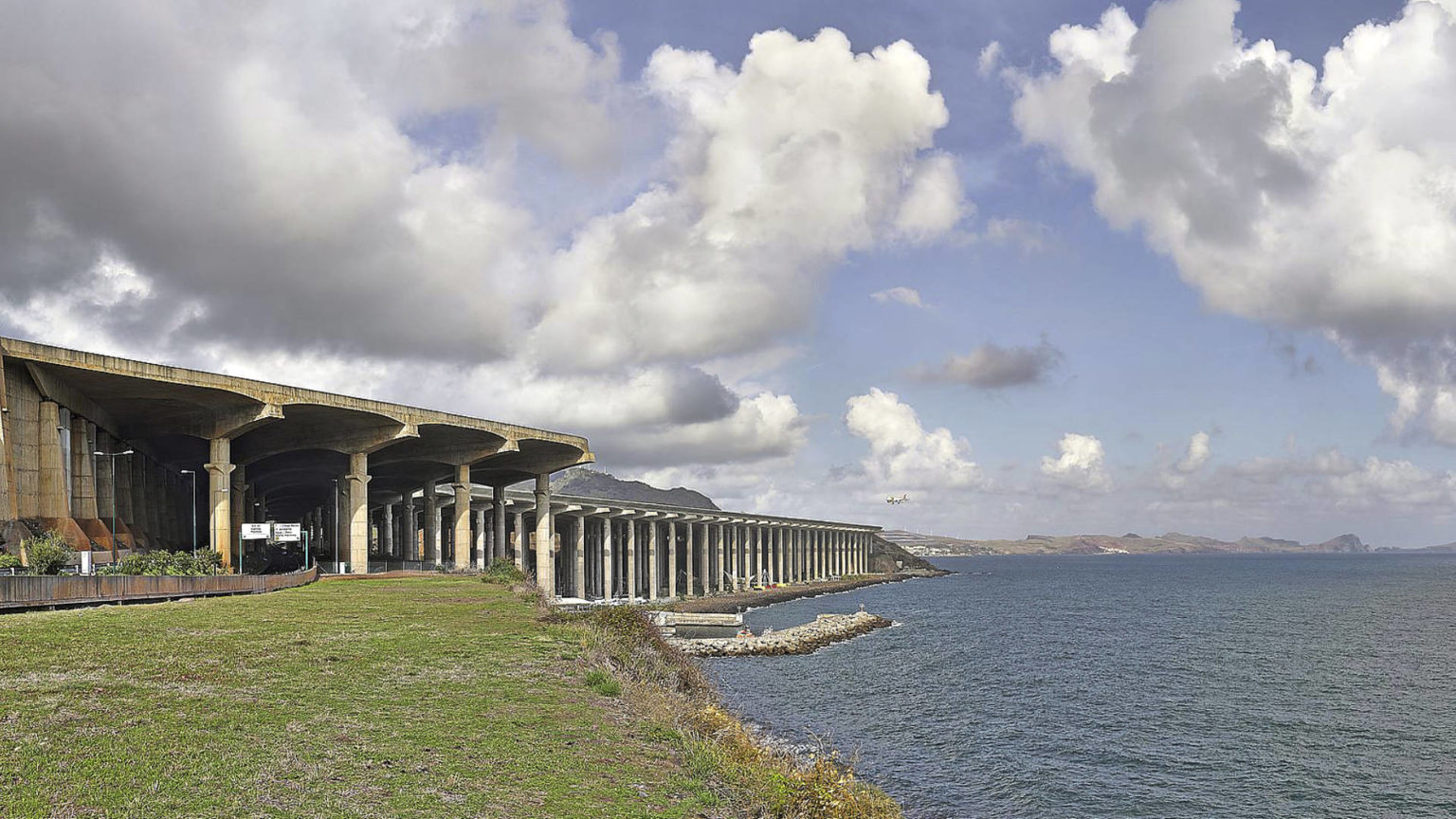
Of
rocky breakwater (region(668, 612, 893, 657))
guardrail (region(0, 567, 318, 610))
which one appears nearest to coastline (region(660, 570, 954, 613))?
rocky breakwater (region(668, 612, 893, 657))

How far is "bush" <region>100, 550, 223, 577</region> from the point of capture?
169ft

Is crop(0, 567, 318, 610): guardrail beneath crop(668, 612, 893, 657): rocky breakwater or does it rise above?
above

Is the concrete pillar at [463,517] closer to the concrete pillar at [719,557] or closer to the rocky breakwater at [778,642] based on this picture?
the rocky breakwater at [778,642]

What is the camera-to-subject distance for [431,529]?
338 feet

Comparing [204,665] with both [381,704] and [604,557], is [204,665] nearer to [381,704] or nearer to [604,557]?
[381,704]

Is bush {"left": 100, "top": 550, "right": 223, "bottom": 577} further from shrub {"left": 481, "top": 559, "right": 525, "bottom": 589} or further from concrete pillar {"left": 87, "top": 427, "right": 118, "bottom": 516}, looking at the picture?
shrub {"left": 481, "top": 559, "right": 525, "bottom": 589}

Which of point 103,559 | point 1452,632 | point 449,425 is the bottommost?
point 1452,632

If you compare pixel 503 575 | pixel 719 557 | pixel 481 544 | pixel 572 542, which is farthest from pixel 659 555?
pixel 503 575

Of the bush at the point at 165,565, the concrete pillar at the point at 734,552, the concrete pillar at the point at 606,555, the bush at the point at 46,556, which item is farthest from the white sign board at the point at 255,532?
the concrete pillar at the point at 734,552

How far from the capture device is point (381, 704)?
1850 centimetres

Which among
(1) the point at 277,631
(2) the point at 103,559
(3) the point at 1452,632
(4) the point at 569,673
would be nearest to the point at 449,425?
(2) the point at 103,559

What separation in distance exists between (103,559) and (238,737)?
53.0 metres

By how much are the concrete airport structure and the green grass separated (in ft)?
117

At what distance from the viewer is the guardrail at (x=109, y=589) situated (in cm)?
3252
